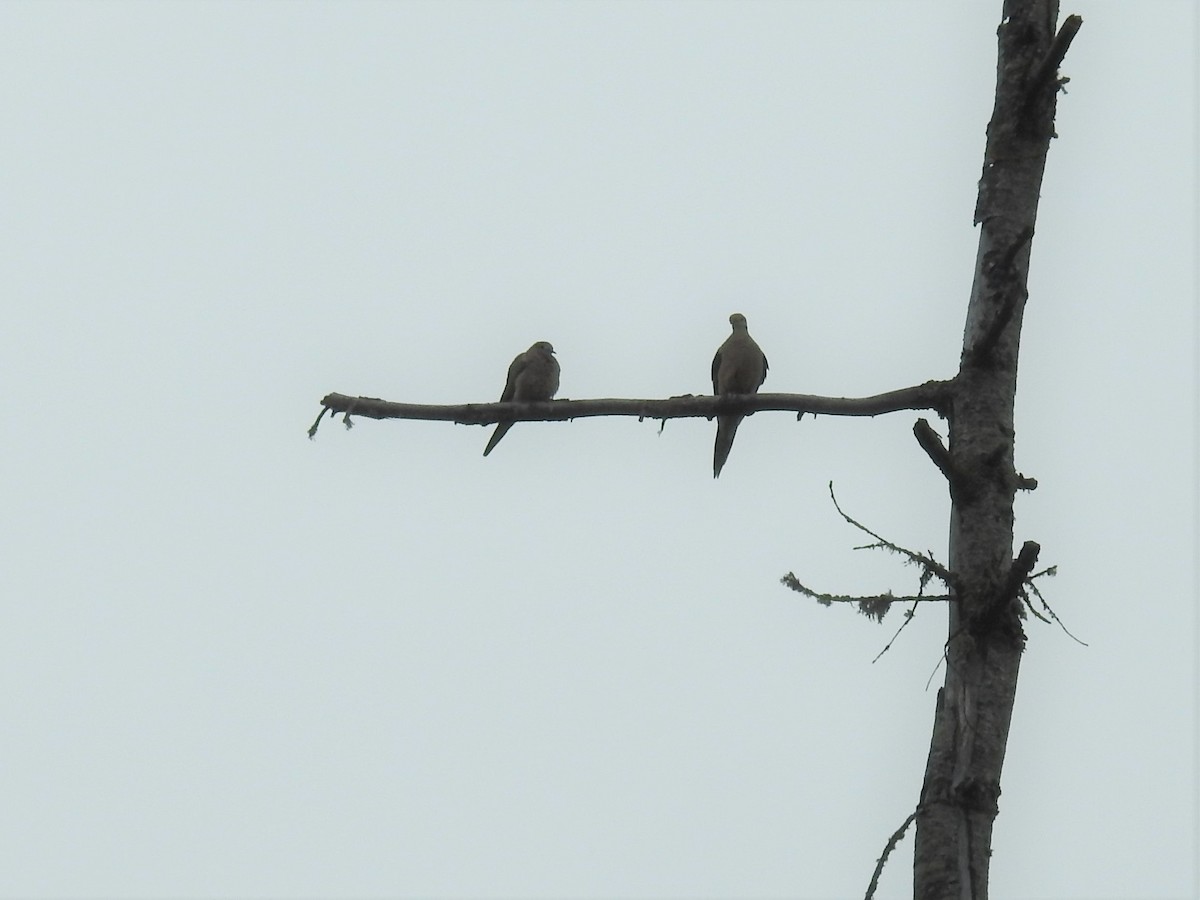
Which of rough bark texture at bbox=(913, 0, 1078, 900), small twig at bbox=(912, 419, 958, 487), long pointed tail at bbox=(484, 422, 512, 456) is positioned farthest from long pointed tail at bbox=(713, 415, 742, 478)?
small twig at bbox=(912, 419, 958, 487)

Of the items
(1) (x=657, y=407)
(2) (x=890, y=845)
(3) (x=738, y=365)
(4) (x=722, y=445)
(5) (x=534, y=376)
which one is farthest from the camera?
(5) (x=534, y=376)

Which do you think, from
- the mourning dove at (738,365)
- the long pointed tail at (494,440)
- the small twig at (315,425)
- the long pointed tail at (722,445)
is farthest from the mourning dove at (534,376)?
the small twig at (315,425)

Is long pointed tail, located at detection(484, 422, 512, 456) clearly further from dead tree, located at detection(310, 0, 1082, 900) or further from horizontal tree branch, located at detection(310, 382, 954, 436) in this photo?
dead tree, located at detection(310, 0, 1082, 900)

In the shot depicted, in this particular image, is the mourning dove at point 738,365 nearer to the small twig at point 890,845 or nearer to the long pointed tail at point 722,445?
the long pointed tail at point 722,445

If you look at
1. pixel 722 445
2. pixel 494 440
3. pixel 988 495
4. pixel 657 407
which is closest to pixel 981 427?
pixel 988 495

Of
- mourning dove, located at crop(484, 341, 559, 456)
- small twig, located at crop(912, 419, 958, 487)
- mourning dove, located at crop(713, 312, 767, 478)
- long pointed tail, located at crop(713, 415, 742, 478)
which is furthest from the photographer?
mourning dove, located at crop(484, 341, 559, 456)

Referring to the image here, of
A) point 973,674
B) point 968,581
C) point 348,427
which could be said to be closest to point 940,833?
point 973,674

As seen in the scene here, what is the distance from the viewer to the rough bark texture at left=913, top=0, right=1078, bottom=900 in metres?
3.68

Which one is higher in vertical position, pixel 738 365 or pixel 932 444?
pixel 738 365

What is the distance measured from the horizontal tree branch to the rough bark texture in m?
0.15

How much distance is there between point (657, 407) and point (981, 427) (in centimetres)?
98

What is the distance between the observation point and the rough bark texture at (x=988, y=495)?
12.1ft

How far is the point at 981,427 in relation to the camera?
4.11m

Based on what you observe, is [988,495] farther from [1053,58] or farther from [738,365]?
[738,365]
